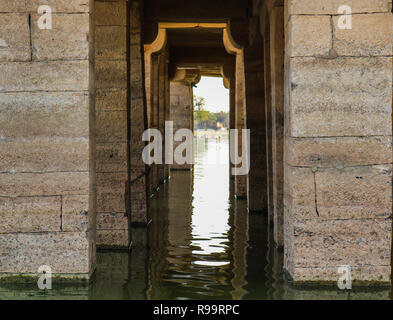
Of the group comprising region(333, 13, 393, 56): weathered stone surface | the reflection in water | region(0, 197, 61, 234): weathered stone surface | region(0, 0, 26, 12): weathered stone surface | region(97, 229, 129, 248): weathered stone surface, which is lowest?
→ the reflection in water

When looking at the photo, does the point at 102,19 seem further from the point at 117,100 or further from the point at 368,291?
the point at 368,291

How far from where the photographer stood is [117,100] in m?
7.58

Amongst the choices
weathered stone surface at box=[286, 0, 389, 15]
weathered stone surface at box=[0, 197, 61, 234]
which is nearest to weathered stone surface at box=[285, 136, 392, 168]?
weathered stone surface at box=[286, 0, 389, 15]

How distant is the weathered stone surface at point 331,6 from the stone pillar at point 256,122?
494 cm

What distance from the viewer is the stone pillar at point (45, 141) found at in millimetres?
5367

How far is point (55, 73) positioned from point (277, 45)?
3150mm

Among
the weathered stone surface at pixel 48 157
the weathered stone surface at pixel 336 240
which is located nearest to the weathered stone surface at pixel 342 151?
the weathered stone surface at pixel 336 240

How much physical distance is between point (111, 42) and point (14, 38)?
226cm

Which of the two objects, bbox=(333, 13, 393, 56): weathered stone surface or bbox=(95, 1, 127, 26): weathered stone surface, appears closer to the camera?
bbox=(333, 13, 393, 56): weathered stone surface

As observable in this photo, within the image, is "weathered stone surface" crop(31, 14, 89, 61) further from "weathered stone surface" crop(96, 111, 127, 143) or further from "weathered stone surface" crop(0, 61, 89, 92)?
"weathered stone surface" crop(96, 111, 127, 143)

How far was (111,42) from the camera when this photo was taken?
7500 millimetres

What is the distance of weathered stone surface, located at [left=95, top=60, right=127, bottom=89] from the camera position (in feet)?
24.7

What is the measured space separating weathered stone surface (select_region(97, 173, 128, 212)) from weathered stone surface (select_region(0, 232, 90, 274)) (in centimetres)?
219

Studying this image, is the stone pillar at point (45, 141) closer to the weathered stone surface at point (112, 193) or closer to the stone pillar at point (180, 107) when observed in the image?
the weathered stone surface at point (112, 193)
